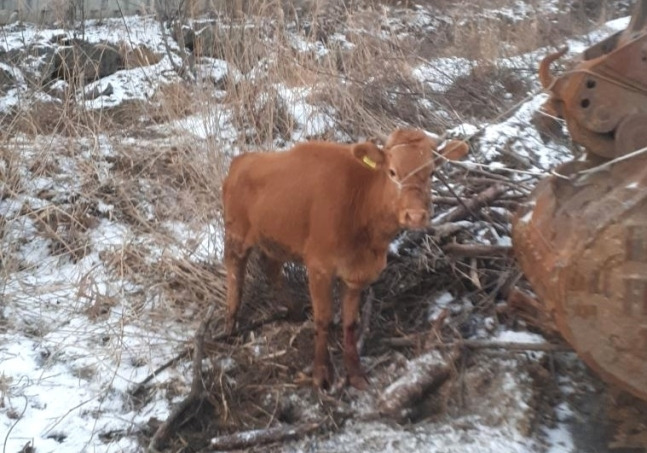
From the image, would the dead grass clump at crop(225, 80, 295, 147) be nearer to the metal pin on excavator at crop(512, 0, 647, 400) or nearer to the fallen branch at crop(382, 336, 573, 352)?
the fallen branch at crop(382, 336, 573, 352)

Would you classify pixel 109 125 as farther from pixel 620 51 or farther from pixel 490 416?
pixel 620 51

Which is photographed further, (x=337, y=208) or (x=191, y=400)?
(x=191, y=400)

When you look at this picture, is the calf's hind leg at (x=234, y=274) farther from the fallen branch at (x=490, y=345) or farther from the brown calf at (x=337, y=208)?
the fallen branch at (x=490, y=345)

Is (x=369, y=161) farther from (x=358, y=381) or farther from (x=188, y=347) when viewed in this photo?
(x=188, y=347)

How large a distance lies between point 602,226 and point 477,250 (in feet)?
5.15

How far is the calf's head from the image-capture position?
3.49 m

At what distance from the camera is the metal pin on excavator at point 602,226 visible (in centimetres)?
303

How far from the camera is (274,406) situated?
414 cm

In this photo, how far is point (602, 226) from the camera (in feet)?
10.1

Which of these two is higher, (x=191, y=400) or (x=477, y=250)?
(x=477, y=250)

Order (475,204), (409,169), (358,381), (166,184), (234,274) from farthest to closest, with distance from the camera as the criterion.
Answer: (166,184), (475,204), (234,274), (358,381), (409,169)

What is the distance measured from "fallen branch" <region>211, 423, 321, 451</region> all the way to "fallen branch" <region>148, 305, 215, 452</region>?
0.23 m

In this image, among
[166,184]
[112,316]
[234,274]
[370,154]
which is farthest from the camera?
[166,184]

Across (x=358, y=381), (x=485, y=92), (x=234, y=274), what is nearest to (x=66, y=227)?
(x=234, y=274)
